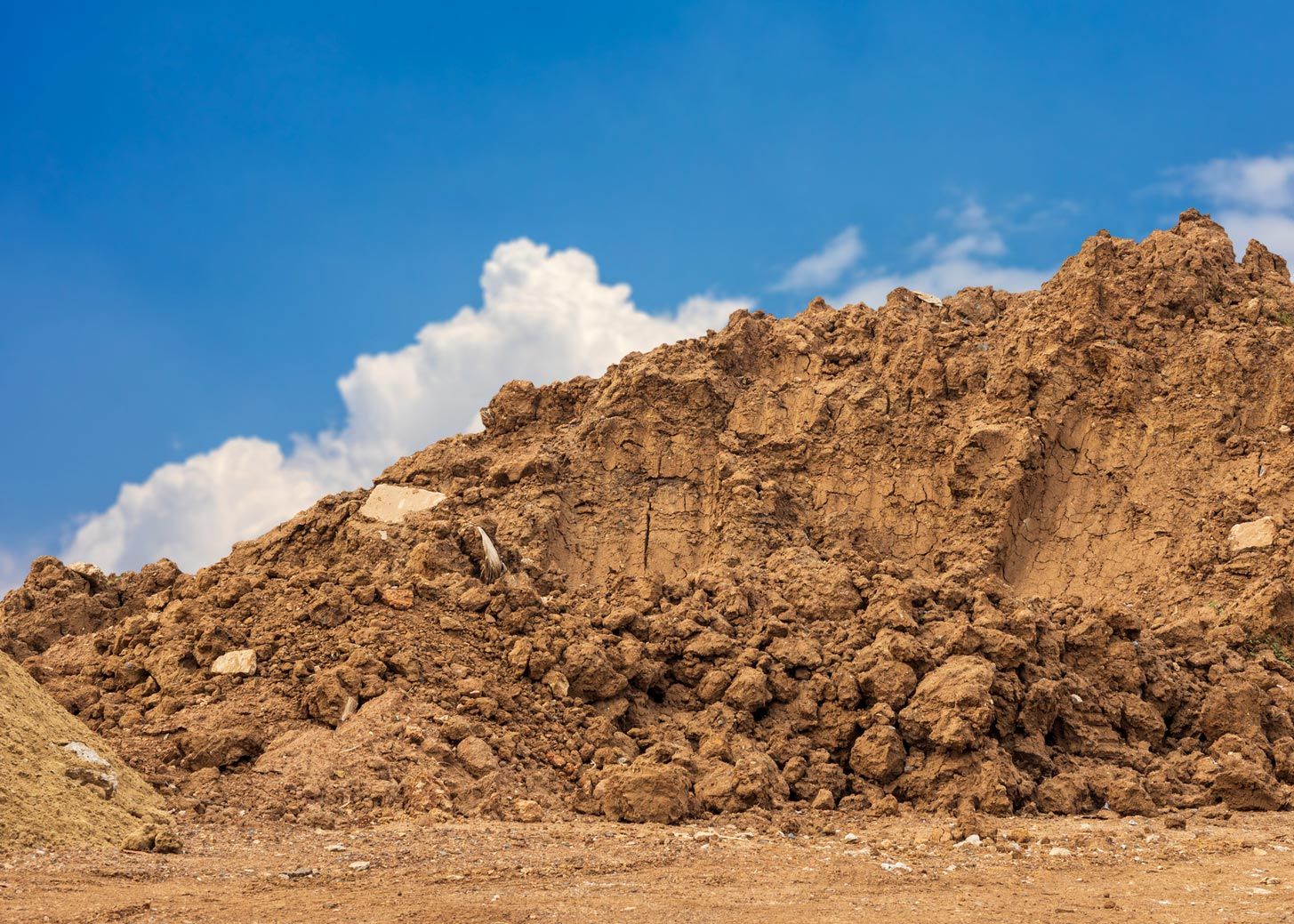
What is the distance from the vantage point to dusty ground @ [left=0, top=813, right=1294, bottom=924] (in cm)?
900

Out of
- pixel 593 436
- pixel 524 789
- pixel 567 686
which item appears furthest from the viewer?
pixel 593 436

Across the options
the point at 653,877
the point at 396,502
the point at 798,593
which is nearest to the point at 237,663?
the point at 396,502

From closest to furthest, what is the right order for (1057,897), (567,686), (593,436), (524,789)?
(1057,897) < (524,789) < (567,686) < (593,436)

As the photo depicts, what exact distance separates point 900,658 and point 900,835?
269 cm

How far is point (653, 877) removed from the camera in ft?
32.5

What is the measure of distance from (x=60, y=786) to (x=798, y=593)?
7976 millimetres

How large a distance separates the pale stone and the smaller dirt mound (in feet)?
47.8

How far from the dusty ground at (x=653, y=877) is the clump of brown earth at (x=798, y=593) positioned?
96 cm

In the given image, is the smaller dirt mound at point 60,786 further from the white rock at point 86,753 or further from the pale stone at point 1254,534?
the pale stone at point 1254,534

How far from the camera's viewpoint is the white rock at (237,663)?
1373 cm

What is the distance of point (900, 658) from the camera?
14086mm

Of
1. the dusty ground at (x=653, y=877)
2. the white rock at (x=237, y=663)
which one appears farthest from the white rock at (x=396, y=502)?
the dusty ground at (x=653, y=877)

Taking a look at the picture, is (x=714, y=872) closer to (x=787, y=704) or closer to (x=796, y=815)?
(x=796, y=815)

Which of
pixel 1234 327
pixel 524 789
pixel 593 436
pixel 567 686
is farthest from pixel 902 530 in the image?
pixel 524 789
